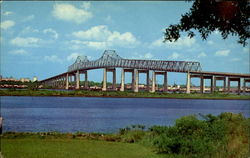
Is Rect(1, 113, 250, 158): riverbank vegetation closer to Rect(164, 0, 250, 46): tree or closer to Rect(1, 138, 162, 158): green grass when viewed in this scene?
Rect(1, 138, 162, 158): green grass

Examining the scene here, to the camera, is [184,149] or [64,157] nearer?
[64,157]

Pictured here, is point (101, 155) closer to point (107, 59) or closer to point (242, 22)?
point (242, 22)

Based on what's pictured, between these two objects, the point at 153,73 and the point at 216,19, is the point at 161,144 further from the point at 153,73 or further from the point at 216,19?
the point at 153,73

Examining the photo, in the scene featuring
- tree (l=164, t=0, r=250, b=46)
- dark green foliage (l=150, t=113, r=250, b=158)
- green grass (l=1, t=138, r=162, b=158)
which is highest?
tree (l=164, t=0, r=250, b=46)

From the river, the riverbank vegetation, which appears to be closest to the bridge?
the river

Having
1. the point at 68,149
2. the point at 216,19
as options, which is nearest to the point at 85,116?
the point at 68,149

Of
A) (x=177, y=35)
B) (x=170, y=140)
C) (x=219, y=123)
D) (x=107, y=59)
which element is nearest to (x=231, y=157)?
(x=170, y=140)
